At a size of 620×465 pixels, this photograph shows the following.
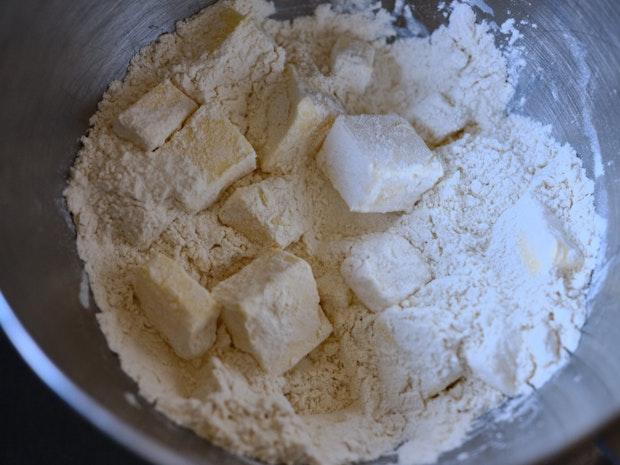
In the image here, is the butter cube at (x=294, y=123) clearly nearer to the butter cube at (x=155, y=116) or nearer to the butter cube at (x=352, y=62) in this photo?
the butter cube at (x=352, y=62)

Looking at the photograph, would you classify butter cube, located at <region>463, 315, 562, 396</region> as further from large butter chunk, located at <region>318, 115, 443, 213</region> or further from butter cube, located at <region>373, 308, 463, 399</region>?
large butter chunk, located at <region>318, 115, 443, 213</region>

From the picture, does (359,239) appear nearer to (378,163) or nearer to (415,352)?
(378,163)

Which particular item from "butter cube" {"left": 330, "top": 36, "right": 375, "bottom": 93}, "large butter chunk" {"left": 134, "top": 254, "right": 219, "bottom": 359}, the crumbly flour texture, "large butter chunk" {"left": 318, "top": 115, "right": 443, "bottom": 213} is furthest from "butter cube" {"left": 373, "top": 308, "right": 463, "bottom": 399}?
"butter cube" {"left": 330, "top": 36, "right": 375, "bottom": 93}

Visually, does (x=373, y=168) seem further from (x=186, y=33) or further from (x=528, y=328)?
(x=186, y=33)

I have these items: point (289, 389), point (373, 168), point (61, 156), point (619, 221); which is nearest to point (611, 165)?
point (619, 221)

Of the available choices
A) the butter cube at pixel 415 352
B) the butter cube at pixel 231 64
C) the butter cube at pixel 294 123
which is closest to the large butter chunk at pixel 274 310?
the butter cube at pixel 415 352

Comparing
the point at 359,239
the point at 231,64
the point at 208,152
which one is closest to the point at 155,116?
the point at 208,152
